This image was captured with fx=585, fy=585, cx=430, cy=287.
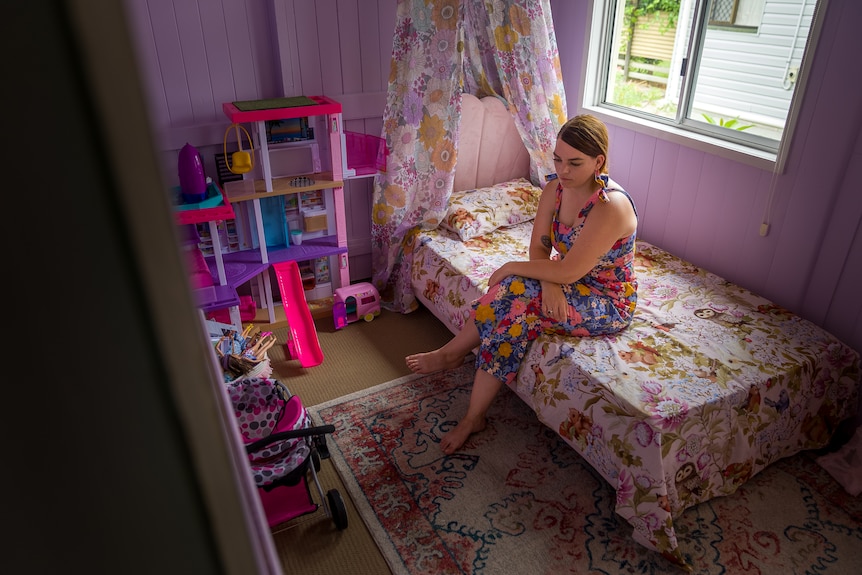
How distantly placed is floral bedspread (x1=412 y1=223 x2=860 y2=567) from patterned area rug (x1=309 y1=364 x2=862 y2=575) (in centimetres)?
9

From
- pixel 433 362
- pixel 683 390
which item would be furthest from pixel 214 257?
pixel 683 390

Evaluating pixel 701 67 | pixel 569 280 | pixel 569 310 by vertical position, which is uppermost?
pixel 701 67

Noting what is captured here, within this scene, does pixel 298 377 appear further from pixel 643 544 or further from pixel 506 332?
pixel 643 544

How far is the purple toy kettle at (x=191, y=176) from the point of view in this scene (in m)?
2.60

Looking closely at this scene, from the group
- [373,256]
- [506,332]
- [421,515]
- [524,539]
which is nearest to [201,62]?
[373,256]

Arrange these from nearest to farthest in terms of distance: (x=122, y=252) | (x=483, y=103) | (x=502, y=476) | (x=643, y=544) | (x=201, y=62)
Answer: (x=122, y=252), (x=643, y=544), (x=502, y=476), (x=201, y=62), (x=483, y=103)

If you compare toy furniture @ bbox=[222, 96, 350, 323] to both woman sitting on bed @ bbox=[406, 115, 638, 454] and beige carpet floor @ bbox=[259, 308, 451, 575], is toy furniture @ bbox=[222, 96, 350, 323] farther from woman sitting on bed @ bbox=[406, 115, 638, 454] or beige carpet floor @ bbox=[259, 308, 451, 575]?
woman sitting on bed @ bbox=[406, 115, 638, 454]

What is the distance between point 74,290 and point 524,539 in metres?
1.93

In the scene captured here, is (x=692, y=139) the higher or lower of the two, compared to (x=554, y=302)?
higher

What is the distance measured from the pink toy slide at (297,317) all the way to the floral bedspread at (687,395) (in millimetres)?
1083

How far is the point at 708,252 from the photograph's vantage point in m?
2.85

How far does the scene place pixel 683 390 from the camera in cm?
198

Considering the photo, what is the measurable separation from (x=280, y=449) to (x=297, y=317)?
4.10 ft

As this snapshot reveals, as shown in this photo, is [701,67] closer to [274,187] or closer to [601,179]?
[601,179]
